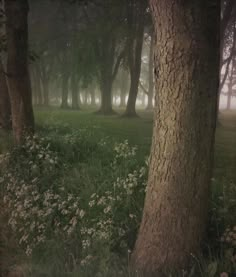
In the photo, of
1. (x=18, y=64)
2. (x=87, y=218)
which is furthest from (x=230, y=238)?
(x=18, y=64)

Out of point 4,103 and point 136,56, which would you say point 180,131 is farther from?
point 136,56

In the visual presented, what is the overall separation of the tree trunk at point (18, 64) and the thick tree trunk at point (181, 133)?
16.4ft

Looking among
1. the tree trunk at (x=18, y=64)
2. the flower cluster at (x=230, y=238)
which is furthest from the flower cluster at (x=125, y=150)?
the tree trunk at (x=18, y=64)

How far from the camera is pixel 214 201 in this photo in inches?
160

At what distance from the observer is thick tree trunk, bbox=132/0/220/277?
2.73 meters

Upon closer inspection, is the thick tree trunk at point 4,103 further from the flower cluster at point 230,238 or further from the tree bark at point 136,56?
the tree bark at point 136,56

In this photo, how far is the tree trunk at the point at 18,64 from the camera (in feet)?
24.2

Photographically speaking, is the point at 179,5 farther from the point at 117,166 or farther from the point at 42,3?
the point at 42,3

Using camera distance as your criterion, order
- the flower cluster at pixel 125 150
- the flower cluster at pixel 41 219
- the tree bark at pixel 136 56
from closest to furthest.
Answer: the flower cluster at pixel 41 219
the flower cluster at pixel 125 150
the tree bark at pixel 136 56

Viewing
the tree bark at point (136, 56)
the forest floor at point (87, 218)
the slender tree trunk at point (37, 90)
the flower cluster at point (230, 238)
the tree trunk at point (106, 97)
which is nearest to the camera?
the flower cluster at point (230, 238)

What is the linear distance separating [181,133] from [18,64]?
229 inches

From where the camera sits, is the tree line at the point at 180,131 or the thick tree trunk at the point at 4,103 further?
the thick tree trunk at the point at 4,103

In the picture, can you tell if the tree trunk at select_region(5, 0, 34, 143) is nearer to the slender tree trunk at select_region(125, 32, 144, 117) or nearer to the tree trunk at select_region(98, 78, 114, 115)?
the slender tree trunk at select_region(125, 32, 144, 117)

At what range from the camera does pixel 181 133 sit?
2.88 m
